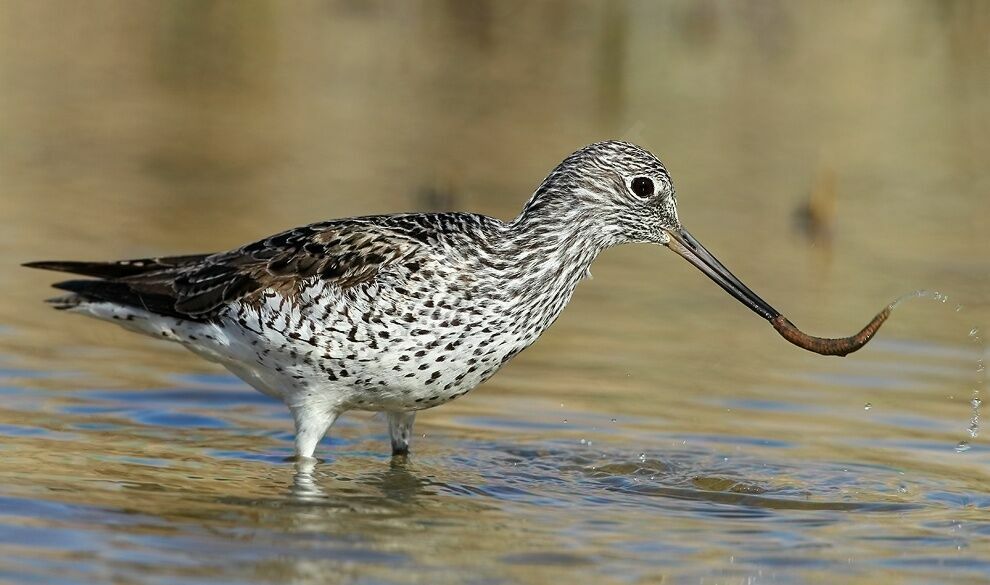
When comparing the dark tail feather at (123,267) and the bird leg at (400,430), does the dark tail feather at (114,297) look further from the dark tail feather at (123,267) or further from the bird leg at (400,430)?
the bird leg at (400,430)

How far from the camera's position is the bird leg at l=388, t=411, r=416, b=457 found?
1009cm

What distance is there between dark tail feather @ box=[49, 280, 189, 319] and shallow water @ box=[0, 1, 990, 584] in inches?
31.5

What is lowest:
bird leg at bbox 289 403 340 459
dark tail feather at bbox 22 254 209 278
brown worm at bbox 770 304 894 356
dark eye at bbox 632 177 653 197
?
bird leg at bbox 289 403 340 459

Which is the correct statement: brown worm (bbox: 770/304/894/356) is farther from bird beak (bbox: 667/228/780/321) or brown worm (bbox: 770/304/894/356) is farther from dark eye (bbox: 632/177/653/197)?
dark eye (bbox: 632/177/653/197)

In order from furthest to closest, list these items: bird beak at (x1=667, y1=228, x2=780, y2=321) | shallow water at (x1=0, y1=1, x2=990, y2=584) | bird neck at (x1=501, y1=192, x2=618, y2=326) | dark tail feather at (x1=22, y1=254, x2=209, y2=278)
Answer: dark tail feather at (x1=22, y1=254, x2=209, y2=278), bird beak at (x1=667, y1=228, x2=780, y2=321), bird neck at (x1=501, y1=192, x2=618, y2=326), shallow water at (x1=0, y1=1, x2=990, y2=584)

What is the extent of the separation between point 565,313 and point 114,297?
15.7 feet

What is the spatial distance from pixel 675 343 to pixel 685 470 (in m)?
3.06

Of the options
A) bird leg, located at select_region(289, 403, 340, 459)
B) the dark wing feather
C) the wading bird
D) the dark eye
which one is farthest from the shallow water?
the dark eye

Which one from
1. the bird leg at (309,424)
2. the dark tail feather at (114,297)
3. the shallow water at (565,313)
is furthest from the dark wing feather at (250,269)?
the shallow water at (565,313)

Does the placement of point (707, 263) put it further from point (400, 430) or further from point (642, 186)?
point (400, 430)

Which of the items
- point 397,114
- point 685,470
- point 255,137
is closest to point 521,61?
point 397,114

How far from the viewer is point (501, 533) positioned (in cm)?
850

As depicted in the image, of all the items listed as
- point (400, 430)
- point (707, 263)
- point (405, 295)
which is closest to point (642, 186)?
point (707, 263)

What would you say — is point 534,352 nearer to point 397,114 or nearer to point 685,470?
point 685,470
